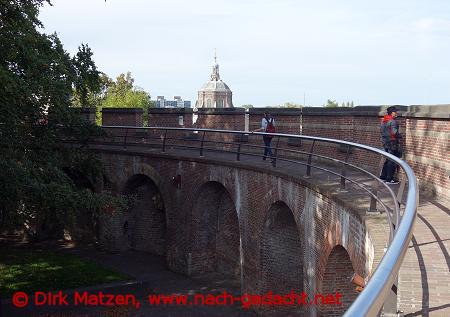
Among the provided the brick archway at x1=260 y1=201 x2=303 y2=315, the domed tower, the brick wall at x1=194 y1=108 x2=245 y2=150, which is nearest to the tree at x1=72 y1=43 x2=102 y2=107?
the brick wall at x1=194 y1=108 x2=245 y2=150

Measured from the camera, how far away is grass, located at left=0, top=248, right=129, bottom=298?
49.4ft

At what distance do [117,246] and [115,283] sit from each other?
4.91 meters

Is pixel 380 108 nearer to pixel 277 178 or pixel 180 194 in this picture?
pixel 277 178

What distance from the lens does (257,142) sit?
58.7 feet

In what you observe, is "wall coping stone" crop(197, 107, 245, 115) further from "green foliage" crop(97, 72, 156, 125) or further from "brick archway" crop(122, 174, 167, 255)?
"green foliage" crop(97, 72, 156, 125)

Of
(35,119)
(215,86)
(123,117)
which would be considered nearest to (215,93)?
(215,86)

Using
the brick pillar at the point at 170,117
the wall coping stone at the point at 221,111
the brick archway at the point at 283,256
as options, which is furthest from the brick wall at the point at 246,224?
the wall coping stone at the point at 221,111

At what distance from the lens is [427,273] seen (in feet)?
17.6

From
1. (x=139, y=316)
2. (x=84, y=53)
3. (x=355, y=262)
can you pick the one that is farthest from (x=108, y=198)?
(x=355, y=262)

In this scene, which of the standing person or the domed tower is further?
the domed tower

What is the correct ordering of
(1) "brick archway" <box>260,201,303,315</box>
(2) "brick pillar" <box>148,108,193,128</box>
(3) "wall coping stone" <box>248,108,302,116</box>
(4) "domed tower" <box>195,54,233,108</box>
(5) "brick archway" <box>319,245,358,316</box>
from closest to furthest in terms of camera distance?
(5) "brick archway" <box>319,245,358,316</box>, (1) "brick archway" <box>260,201,303,315</box>, (3) "wall coping stone" <box>248,108,302,116</box>, (2) "brick pillar" <box>148,108,193,128</box>, (4) "domed tower" <box>195,54,233,108</box>

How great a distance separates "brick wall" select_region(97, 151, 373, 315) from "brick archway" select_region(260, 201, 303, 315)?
0.02 meters

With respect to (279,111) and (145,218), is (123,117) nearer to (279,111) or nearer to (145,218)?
(145,218)

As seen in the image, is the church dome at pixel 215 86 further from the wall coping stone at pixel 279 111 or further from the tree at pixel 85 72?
the tree at pixel 85 72
